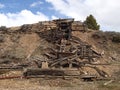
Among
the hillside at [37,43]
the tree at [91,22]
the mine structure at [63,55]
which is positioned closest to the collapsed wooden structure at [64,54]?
the mine structure at [63,55]

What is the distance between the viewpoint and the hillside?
4178cm

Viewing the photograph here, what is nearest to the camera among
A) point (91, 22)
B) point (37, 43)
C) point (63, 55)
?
point (63, 55)

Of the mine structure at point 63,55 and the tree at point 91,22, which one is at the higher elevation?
the tree at point 91,22

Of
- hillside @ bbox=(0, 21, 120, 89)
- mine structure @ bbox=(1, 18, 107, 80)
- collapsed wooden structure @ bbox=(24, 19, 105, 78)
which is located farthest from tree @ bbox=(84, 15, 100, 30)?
collapsed wooden structure @ bbox=(24, 19, 105, 78)

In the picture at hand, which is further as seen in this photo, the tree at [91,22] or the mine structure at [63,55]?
the tree at [91,22]

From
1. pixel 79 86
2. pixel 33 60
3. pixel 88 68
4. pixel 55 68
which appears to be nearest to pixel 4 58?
pixel 33 60

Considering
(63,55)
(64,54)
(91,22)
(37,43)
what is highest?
(91,22)

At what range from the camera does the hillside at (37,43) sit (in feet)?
137

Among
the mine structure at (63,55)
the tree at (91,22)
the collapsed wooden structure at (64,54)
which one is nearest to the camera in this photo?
the mine structure at (63,55)

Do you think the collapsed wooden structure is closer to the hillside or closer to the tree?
the hillside

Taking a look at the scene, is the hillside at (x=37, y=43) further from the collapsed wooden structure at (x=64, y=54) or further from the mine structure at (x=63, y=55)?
the collapsed wooden structure at (x=64, y=54)

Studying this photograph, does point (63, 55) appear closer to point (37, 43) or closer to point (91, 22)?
point (37, 43)

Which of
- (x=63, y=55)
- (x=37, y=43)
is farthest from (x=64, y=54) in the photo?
(x=37, y=43)

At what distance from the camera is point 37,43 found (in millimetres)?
46438
